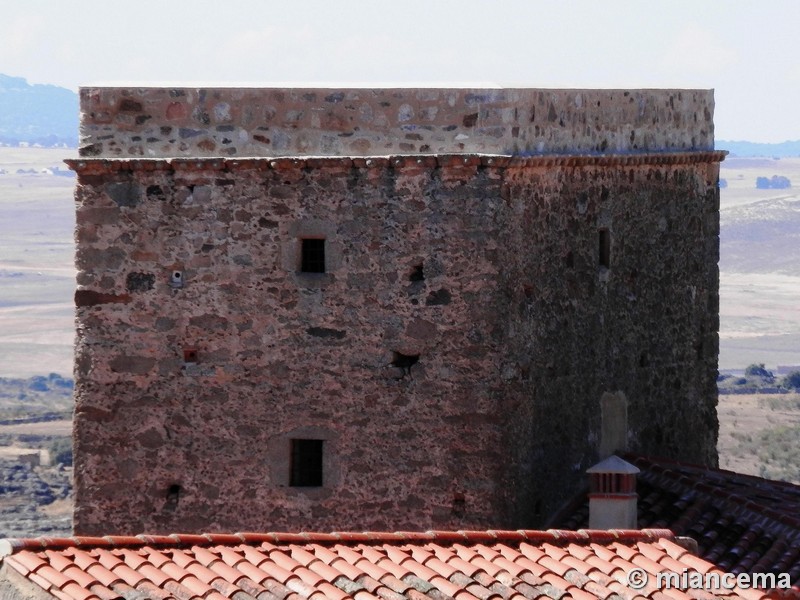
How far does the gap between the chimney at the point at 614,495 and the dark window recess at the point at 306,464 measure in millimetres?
2058

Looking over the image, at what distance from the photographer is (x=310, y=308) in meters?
15.3

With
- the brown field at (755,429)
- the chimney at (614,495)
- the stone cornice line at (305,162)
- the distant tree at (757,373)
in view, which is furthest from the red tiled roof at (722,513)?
the distant tree at (757,373)

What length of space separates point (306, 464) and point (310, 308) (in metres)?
1.19

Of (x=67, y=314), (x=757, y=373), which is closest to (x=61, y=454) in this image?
(x=757, y=373)

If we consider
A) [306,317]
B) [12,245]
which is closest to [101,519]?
[306,317]

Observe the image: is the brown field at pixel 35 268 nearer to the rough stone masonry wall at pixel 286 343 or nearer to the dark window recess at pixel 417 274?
the rough stone masonry wall at pixel 286 343

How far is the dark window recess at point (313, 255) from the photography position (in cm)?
1523

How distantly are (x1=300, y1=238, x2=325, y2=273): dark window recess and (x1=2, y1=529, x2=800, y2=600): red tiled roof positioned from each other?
10.2 feet

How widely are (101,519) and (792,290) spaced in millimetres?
113253

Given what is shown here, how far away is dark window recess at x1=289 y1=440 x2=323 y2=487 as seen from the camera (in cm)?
1540

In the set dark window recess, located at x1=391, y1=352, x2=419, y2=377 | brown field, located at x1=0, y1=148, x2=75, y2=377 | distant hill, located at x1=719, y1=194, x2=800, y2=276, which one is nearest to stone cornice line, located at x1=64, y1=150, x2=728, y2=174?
dark window recess, located at x1=391, y1=352, x2=419, y2=377

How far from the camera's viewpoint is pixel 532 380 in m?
15.6

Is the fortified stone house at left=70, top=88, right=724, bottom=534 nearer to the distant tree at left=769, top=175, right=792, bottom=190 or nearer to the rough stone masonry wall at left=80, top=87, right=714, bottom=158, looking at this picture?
the rough stone masonry wall at left=80, top=87, right=714, bottom=158

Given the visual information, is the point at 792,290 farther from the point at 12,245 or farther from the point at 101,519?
the point at 101,519
